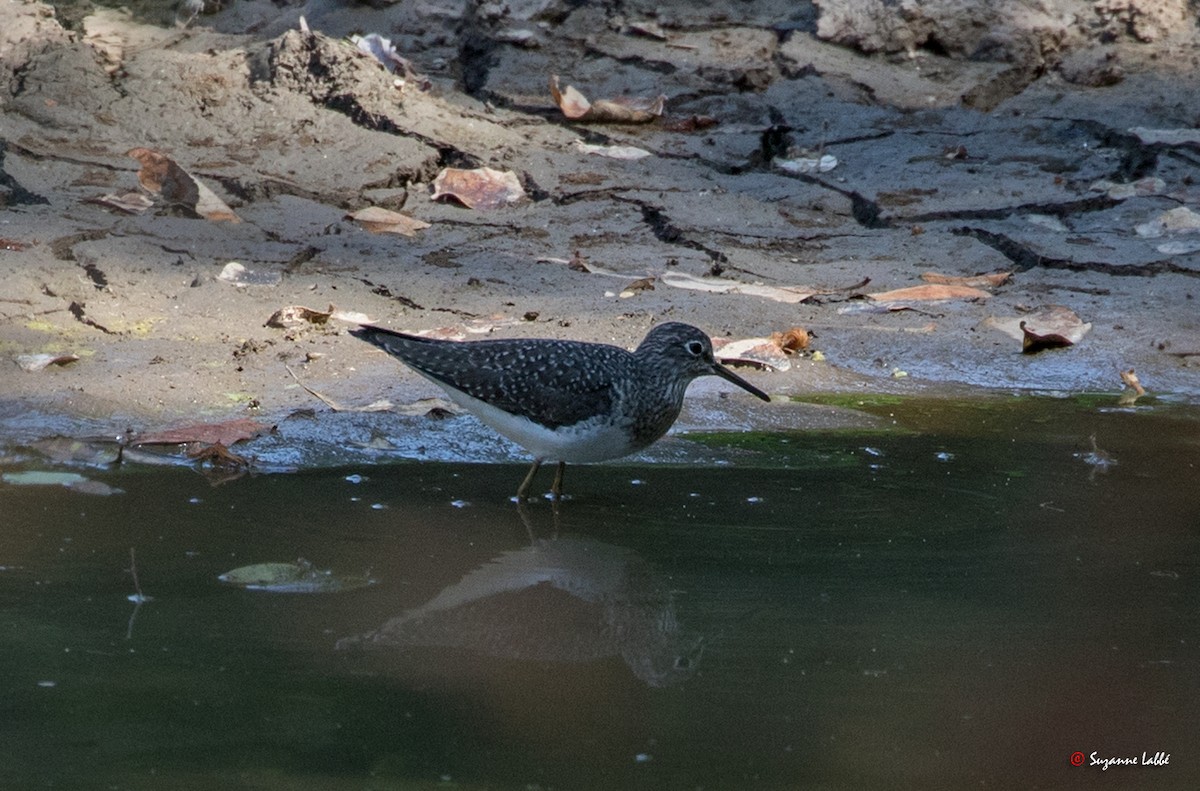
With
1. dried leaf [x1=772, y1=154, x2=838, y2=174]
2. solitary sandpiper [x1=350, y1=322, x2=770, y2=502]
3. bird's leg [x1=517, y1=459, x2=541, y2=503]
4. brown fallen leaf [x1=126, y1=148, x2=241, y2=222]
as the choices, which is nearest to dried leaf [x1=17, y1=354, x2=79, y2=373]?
solitary sandpiper [x1=350, y1=322, x2=770, y2=502]

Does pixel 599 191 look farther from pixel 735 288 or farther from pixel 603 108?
pixel 735 288

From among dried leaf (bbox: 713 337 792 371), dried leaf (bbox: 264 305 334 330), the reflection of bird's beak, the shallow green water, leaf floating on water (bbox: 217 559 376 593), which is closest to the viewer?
the shallow green water

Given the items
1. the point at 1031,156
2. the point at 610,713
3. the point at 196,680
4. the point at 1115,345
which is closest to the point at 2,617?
the point at 196,680

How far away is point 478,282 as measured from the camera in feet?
27.4

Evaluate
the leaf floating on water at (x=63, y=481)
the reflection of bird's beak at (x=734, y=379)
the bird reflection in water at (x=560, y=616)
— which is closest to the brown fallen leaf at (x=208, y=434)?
the leaf floating on water at (x=63, y=481)

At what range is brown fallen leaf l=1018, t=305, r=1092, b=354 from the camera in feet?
25.2

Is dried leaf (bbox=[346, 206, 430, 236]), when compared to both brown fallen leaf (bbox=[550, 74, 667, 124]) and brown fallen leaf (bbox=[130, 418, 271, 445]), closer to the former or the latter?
brown fallen leaf (bbox=[550, 74, 667, 124])

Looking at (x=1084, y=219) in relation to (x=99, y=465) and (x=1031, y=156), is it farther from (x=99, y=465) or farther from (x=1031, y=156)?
(x=99, y=465)

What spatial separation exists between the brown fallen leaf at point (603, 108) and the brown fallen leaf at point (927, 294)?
2.91 metres

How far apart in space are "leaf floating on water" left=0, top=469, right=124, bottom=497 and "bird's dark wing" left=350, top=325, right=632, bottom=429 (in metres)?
1.22

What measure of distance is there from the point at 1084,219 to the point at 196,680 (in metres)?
7.18

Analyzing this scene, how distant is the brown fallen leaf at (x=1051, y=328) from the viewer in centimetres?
767

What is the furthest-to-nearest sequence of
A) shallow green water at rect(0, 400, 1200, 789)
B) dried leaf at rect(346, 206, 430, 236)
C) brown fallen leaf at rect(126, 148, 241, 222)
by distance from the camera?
1. dried leaf at rect(346, 206, 430, 236)
2. brown fallen leaf at rect(126, 148, 241, 222)
3. shallow green water at rect(0, 400, 1200, 789)

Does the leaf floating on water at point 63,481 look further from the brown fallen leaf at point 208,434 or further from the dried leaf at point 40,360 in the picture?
the dried leaf at point 40,360
